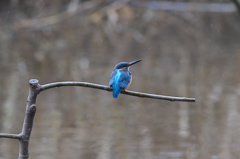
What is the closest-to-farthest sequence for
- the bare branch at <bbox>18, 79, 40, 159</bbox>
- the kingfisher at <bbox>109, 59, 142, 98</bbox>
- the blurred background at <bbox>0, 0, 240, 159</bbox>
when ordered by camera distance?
the bare branch at <bbox>18, 79, 40, 159</bbox>, the kingfisher at <bbox>109, 59, 142, 98</bbox>, the blurred background at <bbox>0, 0, 240, 159</bbox>

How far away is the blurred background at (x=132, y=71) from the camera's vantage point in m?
3.57

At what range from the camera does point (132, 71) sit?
6.46 m

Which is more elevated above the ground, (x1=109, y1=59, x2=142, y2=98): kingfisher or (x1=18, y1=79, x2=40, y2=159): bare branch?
(x1=109, y1=59, x2=142, y2=98): kingfisher

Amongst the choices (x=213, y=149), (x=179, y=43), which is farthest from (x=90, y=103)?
(x=179, y=43)

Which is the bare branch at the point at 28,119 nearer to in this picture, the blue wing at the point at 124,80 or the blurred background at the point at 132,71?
the blue wing at the point at 124,80

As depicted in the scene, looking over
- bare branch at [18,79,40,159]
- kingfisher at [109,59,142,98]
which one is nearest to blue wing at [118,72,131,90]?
kingfisher at [109,59,142,98]

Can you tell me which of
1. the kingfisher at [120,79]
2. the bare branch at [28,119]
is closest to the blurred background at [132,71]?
the kingfisher at [120,79]

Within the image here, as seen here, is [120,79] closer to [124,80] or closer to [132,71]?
[124,80]

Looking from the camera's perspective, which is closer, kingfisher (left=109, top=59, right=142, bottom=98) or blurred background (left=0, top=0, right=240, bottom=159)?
kingfisher (left=109, top=59, right=142, bottom=98)

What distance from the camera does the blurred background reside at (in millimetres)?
3566

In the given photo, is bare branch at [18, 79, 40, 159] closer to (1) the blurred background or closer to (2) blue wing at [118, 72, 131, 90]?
(2) blue wing at [118, 72, 131, 90]

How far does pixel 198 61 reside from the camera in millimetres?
7102

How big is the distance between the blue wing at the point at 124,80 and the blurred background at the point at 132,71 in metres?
1.64

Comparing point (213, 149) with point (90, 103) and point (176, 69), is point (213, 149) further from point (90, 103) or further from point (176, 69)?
point (176, 69)
